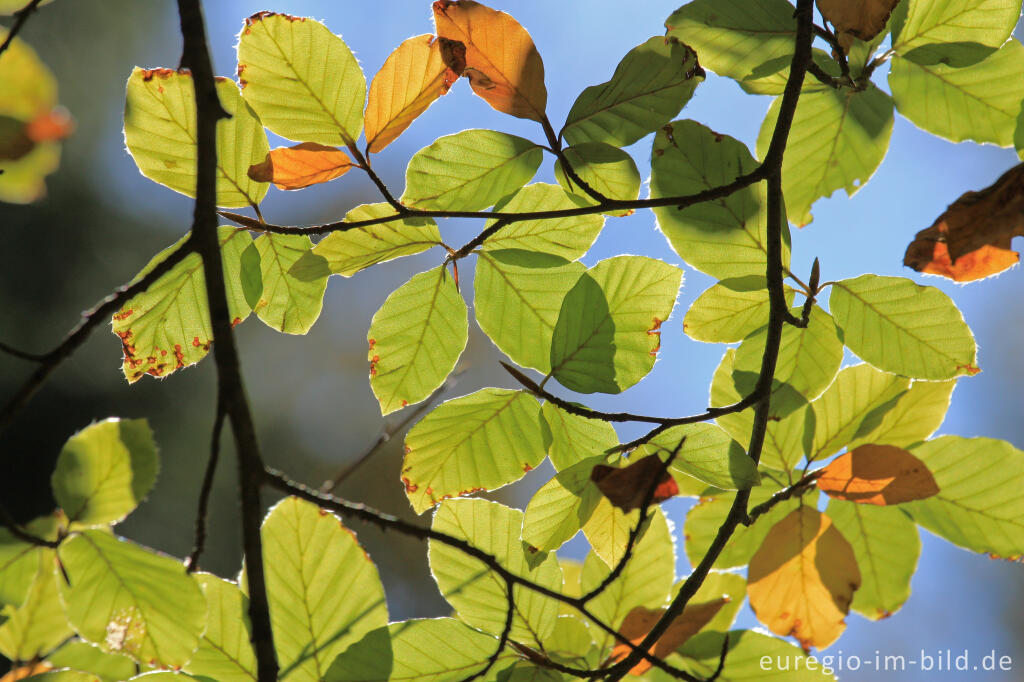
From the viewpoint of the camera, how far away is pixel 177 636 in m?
0.43

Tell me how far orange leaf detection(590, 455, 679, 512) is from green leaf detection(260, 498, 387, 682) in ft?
0.60

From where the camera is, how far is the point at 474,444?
518mm

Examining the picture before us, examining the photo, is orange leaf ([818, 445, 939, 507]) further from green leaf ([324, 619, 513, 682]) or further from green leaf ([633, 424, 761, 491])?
green leaf ([324, 619, 513, 682])

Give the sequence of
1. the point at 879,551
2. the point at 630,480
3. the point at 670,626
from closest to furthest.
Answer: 1. the point at 630,480
2. the point at 670,626
3. the point at 879,551

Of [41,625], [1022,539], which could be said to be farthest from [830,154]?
[41,625]

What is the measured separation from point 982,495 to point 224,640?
0.59 metres

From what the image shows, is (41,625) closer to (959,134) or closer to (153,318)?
(153,318)

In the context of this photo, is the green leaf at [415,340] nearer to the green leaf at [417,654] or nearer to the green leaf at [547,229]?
the green leaf at [547,229]

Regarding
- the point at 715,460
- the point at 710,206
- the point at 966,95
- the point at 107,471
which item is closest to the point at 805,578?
the point at 715,460

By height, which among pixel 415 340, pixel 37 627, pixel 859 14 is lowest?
pixel 37 627

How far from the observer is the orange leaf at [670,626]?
0.50m

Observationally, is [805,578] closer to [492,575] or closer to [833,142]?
[492,575]

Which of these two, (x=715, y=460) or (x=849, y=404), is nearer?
(x=715, y=460)

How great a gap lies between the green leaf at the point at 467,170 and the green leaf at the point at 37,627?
1.42ft
